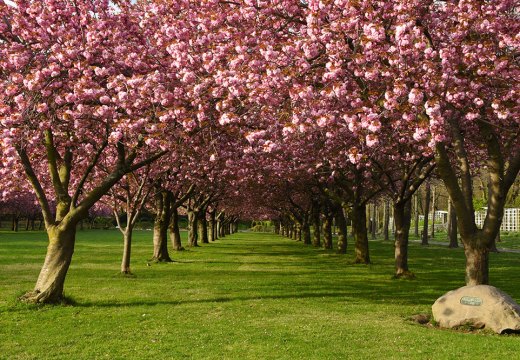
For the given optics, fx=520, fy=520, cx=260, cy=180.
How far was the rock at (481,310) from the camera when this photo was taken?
12312mm

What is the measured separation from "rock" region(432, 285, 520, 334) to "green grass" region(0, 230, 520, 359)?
1.35ft

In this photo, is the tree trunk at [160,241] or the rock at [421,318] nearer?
the rock at [421,318]

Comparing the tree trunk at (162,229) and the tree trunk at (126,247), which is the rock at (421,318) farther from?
the tree trunk at (162,229)

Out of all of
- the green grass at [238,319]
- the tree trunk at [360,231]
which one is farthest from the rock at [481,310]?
the tree trunk at [360,231]

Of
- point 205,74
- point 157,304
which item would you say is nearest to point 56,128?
point 205,74

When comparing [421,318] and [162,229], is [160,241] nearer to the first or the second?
[162,229]

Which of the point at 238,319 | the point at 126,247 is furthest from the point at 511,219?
the point at 238,319

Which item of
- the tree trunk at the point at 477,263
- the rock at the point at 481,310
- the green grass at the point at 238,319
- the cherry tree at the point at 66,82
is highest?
the cherry tree at the point at 66,82

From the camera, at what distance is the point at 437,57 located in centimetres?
1264

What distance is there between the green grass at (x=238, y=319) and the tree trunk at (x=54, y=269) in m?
0.60

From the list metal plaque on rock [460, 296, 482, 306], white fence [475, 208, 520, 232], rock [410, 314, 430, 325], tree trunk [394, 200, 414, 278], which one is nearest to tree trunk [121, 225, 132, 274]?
tree trunk [394, 200, 414, 278]

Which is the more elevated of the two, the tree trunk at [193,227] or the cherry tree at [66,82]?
the cherry tree at [66,82]

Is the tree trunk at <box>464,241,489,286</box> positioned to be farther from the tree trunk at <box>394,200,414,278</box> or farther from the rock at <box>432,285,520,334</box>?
the tree trunk at <box>394,200,414,278</box>

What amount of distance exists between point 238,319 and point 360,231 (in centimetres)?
1913
